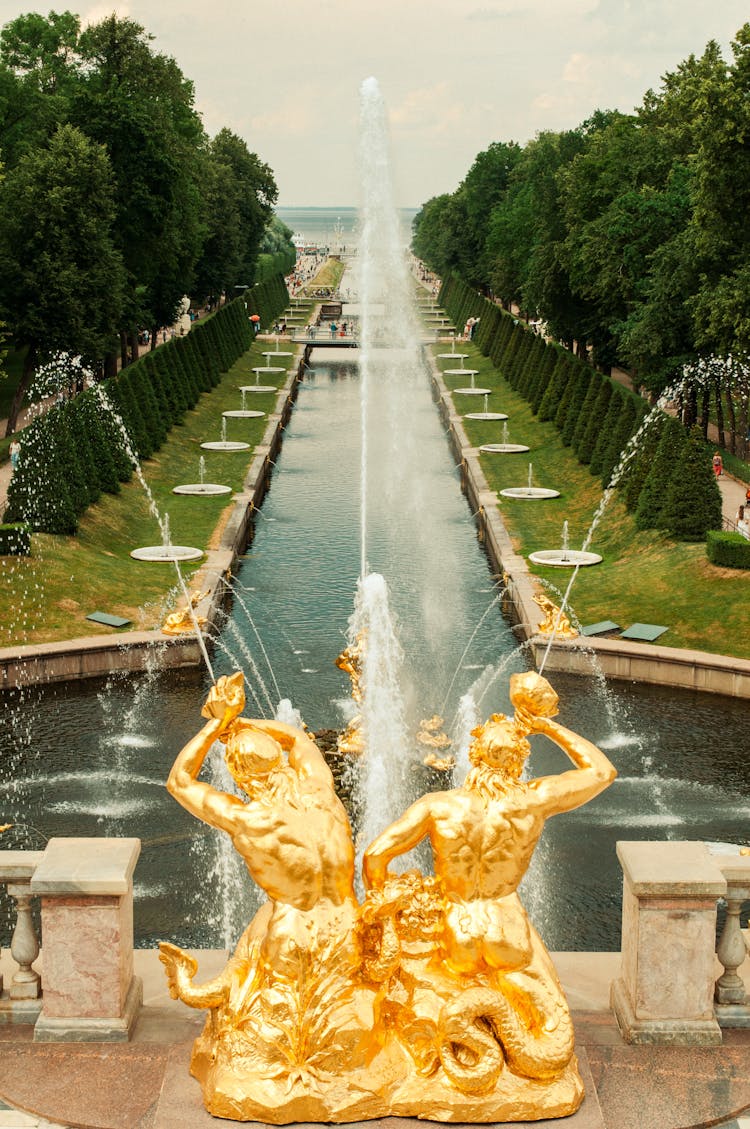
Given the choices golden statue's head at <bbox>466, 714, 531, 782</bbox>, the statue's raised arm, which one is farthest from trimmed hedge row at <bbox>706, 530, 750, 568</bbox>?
golden statue's head at <bbox>466, 714, 531, 782</bbox>

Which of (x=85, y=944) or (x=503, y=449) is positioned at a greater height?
(x=85, y=944)

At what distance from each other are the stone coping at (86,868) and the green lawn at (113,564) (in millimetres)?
17279

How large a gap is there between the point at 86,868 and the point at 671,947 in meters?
Result: 3.67

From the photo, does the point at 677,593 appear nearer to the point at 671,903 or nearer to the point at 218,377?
the point at 671,903

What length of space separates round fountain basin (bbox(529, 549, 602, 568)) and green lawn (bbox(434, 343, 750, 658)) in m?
0.34

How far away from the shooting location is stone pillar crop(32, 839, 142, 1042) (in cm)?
930

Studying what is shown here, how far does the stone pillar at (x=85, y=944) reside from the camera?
930 centimetres

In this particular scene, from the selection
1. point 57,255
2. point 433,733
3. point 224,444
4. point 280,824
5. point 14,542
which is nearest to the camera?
point 280,824

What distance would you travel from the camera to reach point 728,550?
30016 mm

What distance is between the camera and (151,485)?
42875mm

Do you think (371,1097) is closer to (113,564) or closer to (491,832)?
(491,832)

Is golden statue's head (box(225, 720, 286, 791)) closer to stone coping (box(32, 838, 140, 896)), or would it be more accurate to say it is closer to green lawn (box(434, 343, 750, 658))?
stone coping (box(32, 838, 140, 896))

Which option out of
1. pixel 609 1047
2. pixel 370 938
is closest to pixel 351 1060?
pixel 370 938

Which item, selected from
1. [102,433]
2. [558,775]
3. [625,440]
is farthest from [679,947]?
[102,433]
